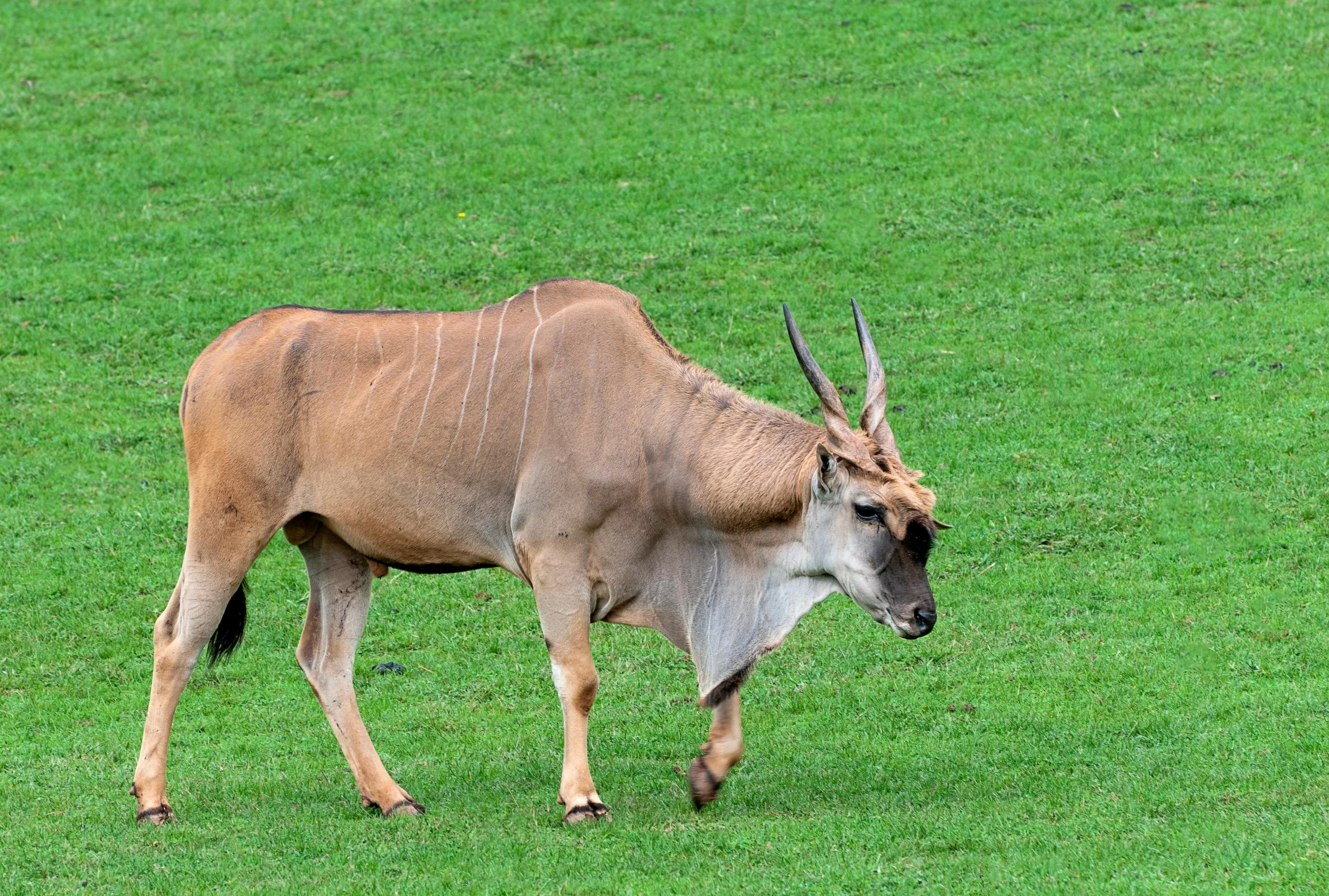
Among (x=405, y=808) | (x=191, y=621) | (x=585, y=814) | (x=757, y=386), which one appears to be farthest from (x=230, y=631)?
(x=757, y=386)

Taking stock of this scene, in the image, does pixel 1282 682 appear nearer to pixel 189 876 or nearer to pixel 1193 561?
pixel 1193 561

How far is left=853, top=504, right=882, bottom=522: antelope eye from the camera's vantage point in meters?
6.34

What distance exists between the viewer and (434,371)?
7.34m

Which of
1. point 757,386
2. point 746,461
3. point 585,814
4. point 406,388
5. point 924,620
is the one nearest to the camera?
point 924,620

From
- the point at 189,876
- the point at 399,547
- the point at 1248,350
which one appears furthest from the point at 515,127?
the point at 189,876

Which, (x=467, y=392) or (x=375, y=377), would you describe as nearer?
(x=467, y=392)

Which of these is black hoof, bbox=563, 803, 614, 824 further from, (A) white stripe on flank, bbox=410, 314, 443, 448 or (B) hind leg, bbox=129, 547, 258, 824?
(B) hind leg, bbox=129, 547, 258, 824

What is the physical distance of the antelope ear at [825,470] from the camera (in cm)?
636

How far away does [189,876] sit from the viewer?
20.2 feet

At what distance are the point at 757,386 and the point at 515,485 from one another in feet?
19.5

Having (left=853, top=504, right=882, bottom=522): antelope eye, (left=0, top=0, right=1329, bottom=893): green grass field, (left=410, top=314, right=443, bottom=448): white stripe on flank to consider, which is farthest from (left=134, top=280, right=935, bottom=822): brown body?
(left=0, top=0, right=1329, bottom=893): green grass field

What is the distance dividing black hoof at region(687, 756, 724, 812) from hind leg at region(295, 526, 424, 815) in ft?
4.39

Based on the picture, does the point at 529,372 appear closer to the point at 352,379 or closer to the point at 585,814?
the point at 352,379

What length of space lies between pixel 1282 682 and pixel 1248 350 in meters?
5.17
